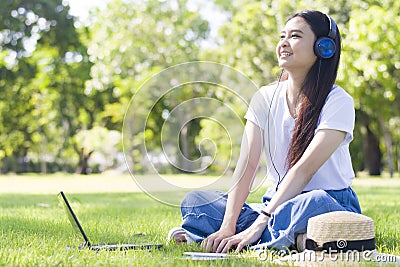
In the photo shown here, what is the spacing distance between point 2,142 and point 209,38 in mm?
12955

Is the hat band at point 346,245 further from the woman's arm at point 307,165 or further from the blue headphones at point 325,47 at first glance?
the blue headphones at point 325,47

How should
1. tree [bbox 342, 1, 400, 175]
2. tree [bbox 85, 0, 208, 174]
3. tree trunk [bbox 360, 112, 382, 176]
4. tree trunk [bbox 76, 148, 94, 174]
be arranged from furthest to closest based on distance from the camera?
tree trunk [bbox 76, 148, 94, 174]
tree [bbox 85, 0, 208, 174]
tree trunk [bbox 360, 112, 382, 176]
tree [bbox 342, 1, 400, 175]

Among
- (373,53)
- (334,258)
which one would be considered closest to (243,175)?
(334,258)

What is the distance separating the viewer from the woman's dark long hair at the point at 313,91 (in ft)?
10.2

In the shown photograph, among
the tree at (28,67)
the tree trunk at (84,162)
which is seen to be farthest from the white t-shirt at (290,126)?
the tree trunk at (84,162)

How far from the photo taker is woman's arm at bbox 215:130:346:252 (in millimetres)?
2971

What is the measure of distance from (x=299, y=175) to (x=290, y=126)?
1.23 ft

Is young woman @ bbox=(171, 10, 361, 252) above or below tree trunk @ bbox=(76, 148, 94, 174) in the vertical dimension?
above

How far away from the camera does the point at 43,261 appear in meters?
2.51

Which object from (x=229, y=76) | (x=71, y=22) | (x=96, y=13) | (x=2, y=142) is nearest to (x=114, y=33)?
(x=96, y=13)

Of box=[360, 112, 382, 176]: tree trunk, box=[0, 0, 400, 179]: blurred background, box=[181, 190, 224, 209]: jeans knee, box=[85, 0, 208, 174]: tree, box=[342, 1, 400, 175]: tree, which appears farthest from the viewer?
box=[85, 0, 208, 174]: tree

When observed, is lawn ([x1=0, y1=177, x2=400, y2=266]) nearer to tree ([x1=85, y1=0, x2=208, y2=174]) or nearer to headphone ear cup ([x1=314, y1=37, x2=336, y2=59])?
headphone ear cup ([x1=314, y1=37, x2=336, y2=59])

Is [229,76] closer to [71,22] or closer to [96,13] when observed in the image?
[71,22]

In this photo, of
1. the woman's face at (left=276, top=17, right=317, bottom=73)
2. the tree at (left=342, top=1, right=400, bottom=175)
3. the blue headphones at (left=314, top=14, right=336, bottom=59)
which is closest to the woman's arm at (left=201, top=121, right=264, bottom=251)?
the woman's face at (left=276, top=17, right=317, bottom=73)
